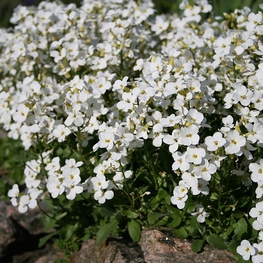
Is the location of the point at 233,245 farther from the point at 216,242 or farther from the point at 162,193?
the point at 162,193

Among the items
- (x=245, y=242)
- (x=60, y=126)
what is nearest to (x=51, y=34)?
(x=60, y=126)

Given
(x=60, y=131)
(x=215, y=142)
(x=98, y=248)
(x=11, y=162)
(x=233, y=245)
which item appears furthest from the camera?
(x=11, y=162)

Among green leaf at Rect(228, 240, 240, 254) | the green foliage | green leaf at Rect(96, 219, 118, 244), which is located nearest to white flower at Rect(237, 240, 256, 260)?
green leaf at Rect(228, 240, 240, 254)

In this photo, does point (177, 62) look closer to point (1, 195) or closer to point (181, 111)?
point (181, 111)

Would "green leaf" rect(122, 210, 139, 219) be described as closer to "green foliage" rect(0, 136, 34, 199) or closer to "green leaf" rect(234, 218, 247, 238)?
"green leaf" rect(234, 218, 247, 238)

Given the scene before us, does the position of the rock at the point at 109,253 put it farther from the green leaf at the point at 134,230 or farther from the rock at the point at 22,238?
the rock at the point at 22,238

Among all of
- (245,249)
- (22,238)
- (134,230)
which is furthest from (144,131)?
(22,238)
